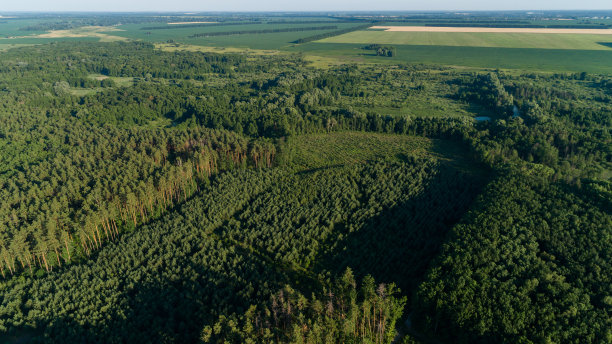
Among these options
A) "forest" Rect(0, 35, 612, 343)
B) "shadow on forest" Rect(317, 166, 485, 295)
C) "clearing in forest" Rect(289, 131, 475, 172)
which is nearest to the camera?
"forest" Rect(0, 35, 612, 343)

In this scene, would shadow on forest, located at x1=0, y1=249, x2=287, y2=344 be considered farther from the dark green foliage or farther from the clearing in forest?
the clearing in forest

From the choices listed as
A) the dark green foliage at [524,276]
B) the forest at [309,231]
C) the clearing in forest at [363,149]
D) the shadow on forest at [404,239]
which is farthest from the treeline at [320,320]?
the clearing in forest at [363,149]

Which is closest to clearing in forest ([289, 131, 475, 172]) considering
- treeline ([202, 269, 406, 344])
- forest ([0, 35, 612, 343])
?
forest ([0, 35, 612, 343])

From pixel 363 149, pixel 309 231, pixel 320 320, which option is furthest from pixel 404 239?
pixel 363 149

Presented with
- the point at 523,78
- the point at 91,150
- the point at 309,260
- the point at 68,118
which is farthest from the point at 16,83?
the point at 523,78

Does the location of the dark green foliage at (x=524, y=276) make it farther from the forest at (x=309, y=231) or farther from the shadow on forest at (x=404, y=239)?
the shadow on forest at (x=404, y=239)

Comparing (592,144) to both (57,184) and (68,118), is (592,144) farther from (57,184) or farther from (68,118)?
(68,118)

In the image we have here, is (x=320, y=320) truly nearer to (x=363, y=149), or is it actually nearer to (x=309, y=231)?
(x=309, y=231)
